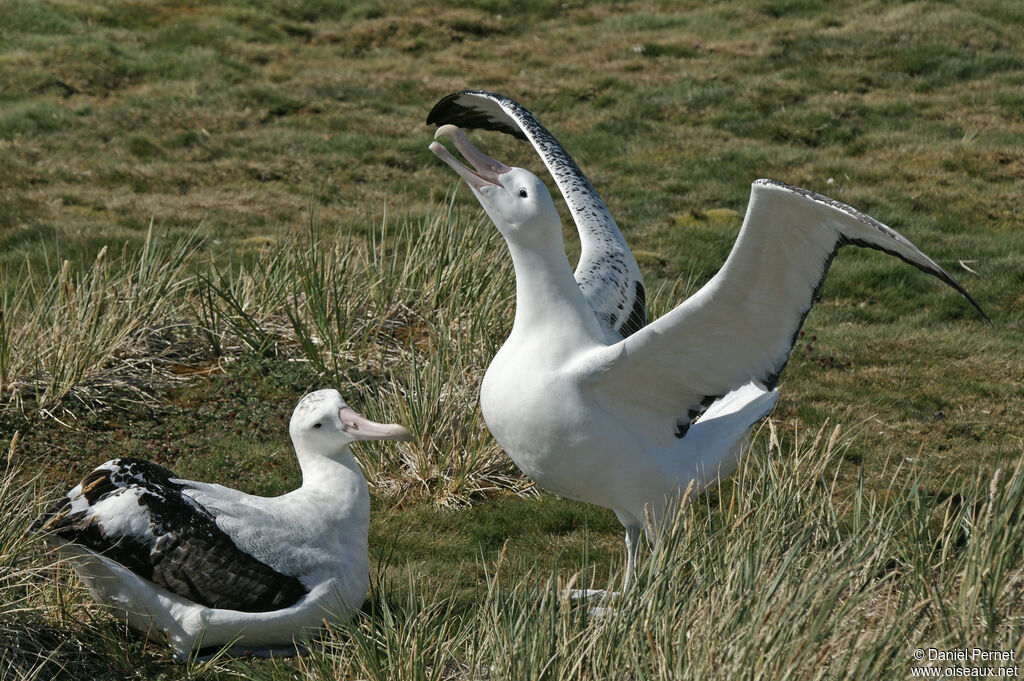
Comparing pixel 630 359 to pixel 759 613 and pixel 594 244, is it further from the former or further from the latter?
Answer: pixel 594 244

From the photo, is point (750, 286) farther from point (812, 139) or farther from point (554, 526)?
point (812, 139)

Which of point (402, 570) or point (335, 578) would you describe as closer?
point (335, 578)

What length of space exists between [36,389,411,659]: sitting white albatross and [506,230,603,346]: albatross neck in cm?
118

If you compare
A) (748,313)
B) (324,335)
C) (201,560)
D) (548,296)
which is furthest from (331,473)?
(324,335)

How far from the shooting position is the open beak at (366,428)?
4379 mm

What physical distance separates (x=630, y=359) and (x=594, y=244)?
170 centimetres

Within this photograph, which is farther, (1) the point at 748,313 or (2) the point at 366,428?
(2) the point at 366,428

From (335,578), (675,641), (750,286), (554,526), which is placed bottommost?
(554,526)

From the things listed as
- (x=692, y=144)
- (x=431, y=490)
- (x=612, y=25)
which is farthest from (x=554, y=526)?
(x=612, y=25)

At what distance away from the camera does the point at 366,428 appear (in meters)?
4.43

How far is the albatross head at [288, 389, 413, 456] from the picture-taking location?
14.5 ft

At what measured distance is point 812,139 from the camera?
508 inches

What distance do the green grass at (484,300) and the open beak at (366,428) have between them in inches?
20.8

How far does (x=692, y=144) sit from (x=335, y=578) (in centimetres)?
993
